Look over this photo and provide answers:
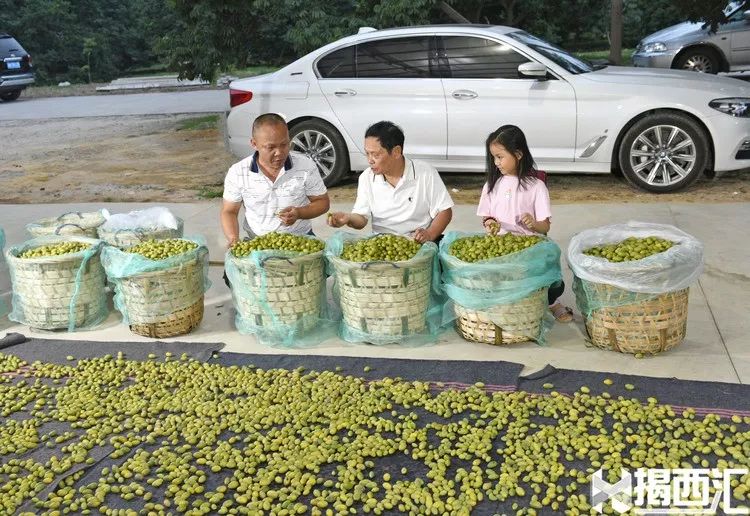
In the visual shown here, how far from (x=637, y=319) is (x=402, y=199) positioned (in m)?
1.63

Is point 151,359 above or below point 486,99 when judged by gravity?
below

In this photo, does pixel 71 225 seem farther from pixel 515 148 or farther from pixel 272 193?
pixel 515 148

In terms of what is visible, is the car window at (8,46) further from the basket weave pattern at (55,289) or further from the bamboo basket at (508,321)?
the bamboo basket at (508,321)

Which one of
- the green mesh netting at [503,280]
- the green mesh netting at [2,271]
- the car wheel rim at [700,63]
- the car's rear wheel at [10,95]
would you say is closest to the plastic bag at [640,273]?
the green mesh netting at [503,280]

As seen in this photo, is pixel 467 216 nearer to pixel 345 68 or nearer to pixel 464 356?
pixel 345 68

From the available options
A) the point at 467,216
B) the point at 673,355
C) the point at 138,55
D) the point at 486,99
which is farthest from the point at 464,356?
the point at 138,55

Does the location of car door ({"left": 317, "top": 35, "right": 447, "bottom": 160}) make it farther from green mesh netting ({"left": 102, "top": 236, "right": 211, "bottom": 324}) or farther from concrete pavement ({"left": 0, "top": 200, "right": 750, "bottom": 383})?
green mesh netting ({"left": 102, "top": 236, "right": 211, "bottom": 324})

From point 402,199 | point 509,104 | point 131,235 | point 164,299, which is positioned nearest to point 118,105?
point 509,104

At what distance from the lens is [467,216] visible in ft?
24.0

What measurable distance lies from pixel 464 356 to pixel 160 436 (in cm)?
175

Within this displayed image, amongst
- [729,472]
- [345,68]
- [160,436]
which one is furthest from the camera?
[345,68]

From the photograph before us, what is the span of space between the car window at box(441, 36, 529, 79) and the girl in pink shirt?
125 inches

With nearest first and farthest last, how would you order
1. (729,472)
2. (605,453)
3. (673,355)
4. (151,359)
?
(729,472)
(605,453)
(673,355)
(151,359)

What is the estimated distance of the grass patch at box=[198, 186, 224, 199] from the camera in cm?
873
